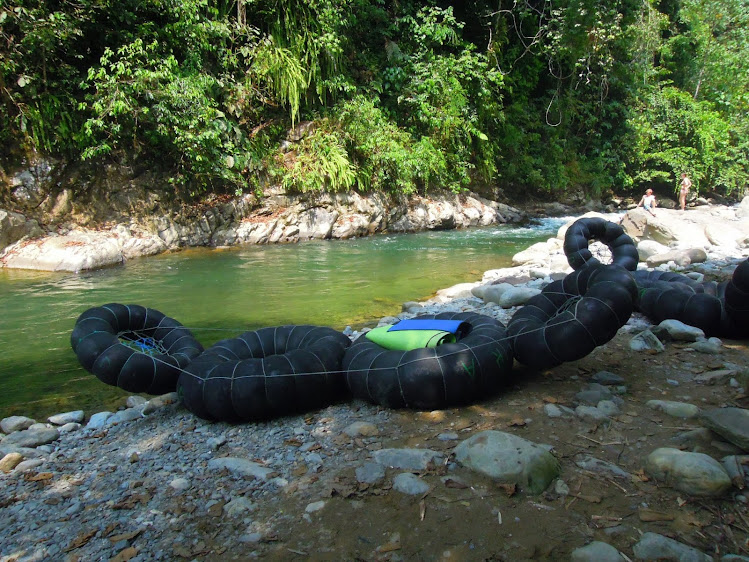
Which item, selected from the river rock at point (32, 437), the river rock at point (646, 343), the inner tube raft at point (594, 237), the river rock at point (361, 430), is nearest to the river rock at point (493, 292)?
the inner tube raft at point (594, 237)

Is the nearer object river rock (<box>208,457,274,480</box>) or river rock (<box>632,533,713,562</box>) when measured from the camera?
river rock (<box>632,533,713,562</box>)

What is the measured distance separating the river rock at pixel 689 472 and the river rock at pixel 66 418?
4274 mm

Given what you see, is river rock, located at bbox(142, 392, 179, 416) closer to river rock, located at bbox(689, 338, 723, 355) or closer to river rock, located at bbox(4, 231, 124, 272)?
river rock, located at bbox(689, 338, 723, 355)

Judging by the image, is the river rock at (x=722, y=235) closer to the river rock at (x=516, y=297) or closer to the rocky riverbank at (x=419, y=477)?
the river rock at (x=516, y=297)

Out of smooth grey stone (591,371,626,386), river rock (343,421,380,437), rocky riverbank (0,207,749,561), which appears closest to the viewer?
rocky riverbank (0,207,749,561)

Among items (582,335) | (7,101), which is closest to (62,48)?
(7,101)

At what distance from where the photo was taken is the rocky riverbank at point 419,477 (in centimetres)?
238

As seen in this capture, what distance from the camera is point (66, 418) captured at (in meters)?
4.30

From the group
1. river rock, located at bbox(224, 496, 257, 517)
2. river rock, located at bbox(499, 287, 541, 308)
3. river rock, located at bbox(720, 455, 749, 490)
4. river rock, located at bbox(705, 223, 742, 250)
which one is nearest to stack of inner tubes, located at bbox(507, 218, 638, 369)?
river rock, located at bbox(720, 455, 749, 490)

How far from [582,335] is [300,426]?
2.19 metres

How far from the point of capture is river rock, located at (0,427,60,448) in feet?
12.4

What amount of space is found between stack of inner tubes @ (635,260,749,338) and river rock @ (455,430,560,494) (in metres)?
2.99

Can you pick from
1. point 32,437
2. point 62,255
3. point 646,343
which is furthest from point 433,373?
point 62,255

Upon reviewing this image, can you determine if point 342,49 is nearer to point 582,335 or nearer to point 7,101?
point 7,101
